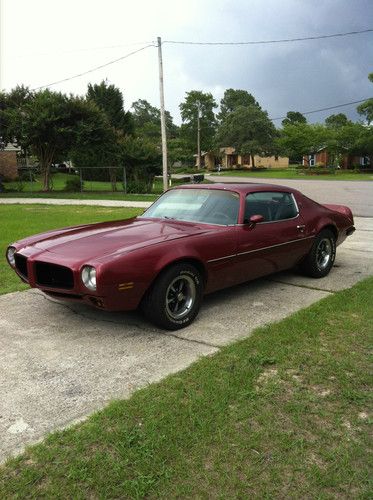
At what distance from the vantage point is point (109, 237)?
14.3 ft

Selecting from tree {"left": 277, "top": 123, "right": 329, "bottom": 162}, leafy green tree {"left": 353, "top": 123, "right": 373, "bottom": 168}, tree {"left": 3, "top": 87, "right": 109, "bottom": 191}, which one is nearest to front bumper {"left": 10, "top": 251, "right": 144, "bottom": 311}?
tree {"left": 3, "top": 87, "right": 109, "bottom": 191}

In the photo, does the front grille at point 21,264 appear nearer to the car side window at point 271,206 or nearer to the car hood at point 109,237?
the car hood at point 109,237

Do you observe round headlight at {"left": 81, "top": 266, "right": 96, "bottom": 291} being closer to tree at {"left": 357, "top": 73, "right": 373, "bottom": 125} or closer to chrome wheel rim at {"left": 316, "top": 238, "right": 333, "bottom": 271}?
chrome wheel rim at {"left": 316, "top": 238, "right": 333, "bottom": 271}

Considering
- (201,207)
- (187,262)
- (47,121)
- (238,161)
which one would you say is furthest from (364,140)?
(187,262)

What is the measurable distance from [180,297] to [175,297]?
0.17 feet

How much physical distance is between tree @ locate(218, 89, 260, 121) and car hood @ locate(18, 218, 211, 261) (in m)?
103

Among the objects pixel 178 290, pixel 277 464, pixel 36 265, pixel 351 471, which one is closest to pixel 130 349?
pixel 178 290

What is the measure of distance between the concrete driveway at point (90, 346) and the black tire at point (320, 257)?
0.17m

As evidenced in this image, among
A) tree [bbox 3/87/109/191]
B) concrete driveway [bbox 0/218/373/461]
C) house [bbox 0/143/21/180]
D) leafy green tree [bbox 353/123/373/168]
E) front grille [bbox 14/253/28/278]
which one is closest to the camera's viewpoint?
concrete driveway [bbox 0/218/373/461]

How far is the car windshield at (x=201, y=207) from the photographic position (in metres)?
4.89

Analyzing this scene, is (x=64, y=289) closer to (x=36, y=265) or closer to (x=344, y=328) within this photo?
(x=36, y=265)

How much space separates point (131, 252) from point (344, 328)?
200 cm

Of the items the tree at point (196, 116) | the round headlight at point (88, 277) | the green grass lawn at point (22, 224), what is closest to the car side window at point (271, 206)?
the round headlight at point (88, 277)

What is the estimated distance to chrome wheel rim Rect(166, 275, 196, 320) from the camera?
4.12 metres
